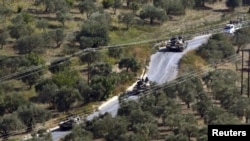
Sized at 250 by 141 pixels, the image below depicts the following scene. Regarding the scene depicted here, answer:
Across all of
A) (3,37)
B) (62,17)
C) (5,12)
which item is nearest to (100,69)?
(3,37)

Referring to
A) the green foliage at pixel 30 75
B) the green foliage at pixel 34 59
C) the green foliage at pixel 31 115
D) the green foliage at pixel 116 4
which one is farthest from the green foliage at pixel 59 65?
the green foliage at pixel 116 4

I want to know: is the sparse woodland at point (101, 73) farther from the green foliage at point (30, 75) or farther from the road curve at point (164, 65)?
the road curve at point (164, 65)

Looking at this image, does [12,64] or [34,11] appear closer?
[12,64]

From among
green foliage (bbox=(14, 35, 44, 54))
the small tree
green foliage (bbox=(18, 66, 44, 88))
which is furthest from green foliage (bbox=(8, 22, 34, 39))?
green foliage (bbox=(18, 66, 44, 88))

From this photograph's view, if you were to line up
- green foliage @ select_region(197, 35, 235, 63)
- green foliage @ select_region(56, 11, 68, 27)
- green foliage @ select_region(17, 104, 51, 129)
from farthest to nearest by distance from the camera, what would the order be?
green foliage @ select_region(56, 11, 68, 27) → green foliage @ select_region(197, 35, 235, 63) → green foliage @ select_region(17, 104, 51, 129)

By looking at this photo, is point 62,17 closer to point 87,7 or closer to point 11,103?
point 87,7

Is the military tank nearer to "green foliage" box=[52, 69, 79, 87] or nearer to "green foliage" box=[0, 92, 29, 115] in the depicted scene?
"green foliage" box=[0, 92, 29, 115]
